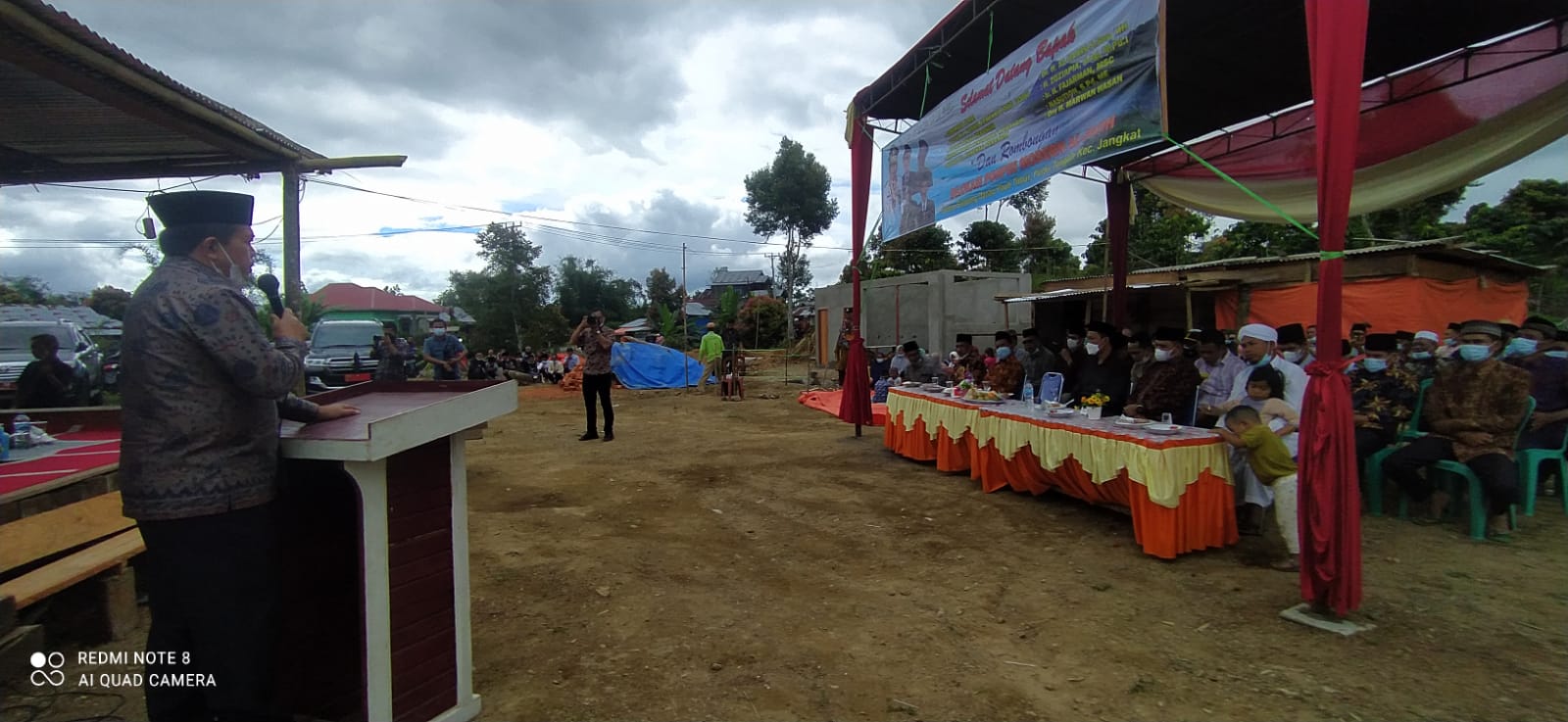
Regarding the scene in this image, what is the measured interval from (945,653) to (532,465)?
5.20 metres

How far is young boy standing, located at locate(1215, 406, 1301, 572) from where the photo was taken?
3.92 m

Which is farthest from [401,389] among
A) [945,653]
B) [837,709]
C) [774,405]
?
[774,405]

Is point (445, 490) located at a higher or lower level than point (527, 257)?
lower

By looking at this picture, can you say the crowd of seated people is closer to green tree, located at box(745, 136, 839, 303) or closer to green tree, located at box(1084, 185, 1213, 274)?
green tree, located at box(1084, 185, 1213, 274)

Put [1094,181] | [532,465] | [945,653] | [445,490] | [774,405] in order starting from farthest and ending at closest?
[774,405] < [1094,181] < [532,465] < [945,653] < [445,490]

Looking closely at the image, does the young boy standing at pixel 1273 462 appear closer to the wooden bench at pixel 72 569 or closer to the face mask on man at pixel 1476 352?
the face mask on man at pixel 1476 352

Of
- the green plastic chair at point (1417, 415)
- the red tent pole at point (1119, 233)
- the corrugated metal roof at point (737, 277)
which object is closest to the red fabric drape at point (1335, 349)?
the green plastic chair at point (1417, 415)

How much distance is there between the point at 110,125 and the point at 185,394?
5008 mm

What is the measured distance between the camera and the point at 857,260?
834 centimetres

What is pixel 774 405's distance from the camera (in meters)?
12.7

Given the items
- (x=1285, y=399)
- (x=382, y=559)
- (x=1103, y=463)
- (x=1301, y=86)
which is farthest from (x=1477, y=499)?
(x=382, y=559)

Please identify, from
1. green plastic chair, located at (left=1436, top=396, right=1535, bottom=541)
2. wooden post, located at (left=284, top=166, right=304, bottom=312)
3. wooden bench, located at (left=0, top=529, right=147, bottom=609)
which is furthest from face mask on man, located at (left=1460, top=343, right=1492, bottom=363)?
wooden post, located at (left=284, top=166, right=304, bottom=312)

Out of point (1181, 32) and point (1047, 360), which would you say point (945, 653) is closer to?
point (1047, 360)

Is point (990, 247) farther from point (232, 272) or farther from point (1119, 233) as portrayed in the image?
point (232, 272)
